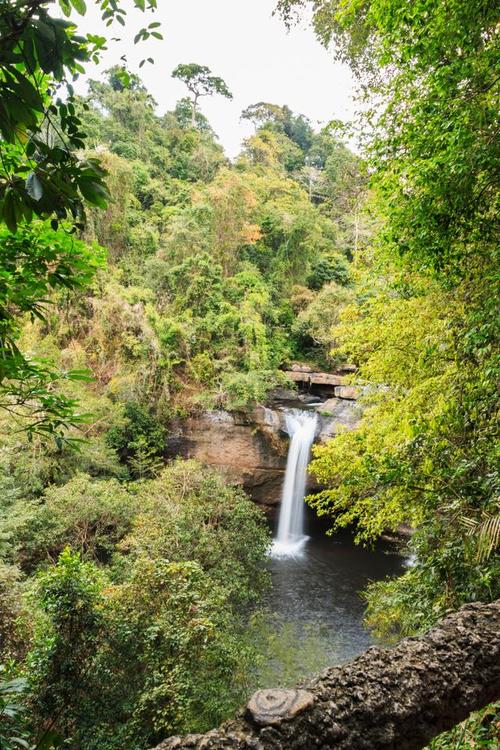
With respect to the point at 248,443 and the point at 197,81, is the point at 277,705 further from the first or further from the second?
the point at 197,81

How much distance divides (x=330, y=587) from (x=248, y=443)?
4.61 metres

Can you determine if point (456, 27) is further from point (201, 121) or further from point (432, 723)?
point (201, 121)

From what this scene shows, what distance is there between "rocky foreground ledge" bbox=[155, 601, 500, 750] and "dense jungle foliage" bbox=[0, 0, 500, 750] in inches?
25.9

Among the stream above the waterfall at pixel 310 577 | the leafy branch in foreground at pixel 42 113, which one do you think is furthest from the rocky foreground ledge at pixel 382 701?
the stream above the waterfall at pixel 310 577

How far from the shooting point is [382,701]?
1507mm

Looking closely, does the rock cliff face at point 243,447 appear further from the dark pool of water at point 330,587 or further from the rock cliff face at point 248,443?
the dark pool of water at point 330,587

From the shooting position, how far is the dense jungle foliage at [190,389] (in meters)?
1.95

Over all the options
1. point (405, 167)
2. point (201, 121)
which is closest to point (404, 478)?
point (405, 167)

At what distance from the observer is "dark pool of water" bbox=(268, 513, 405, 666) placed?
8.13 meters

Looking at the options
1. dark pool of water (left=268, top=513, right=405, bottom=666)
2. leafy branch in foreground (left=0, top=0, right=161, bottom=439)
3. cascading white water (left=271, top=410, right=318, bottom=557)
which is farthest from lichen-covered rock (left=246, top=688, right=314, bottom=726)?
cascading white water (left=271, top=410, right=318, bottom=557)

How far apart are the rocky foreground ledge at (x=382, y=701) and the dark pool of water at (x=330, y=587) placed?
6596 millimetres

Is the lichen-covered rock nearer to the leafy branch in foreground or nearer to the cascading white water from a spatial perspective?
the leafy branch in foreground

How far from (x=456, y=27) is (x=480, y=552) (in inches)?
147

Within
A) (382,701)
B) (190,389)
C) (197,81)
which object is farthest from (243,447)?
(197,81)
